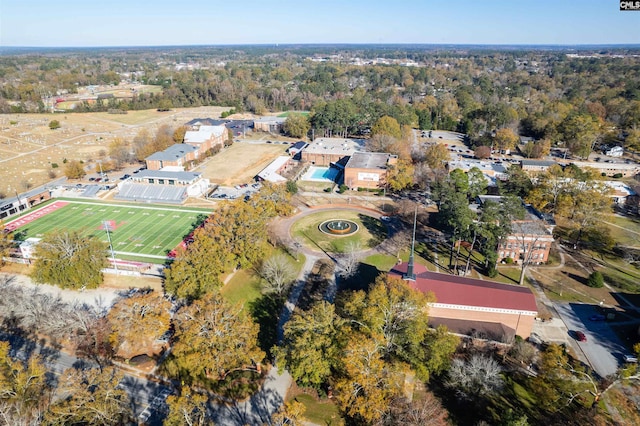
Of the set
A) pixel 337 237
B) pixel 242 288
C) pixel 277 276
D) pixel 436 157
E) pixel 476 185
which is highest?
pixel 436 157

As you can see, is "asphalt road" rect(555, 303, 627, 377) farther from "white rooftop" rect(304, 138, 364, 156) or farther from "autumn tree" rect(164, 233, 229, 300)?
"white rooftop" rect(304, 138, 364, 156)

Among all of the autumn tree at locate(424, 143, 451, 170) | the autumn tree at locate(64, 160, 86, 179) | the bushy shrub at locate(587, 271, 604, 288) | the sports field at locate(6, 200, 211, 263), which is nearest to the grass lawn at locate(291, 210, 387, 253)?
the sports field at locate(6, 200, 211, 263)

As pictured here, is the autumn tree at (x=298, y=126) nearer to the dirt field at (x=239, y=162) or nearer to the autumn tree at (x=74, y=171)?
the dirt field at (x=239, y=162)

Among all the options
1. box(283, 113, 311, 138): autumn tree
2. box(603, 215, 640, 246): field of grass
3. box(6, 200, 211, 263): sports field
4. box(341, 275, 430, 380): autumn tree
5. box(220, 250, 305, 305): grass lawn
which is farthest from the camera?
box(283, 113, 311, 138): autumn tree

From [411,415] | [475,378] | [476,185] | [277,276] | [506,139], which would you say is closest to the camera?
[411,415]

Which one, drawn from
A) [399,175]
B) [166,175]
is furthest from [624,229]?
[166,175]

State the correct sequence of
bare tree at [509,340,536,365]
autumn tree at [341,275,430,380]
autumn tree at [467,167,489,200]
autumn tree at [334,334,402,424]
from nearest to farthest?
autumn tree at [334,334,402,424], autumn tree at [341,275,430,380], bare tree at [509,340,536,365], autumn tree at [467,167,489,200]

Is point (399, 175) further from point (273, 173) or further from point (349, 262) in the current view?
point (349, 262)
